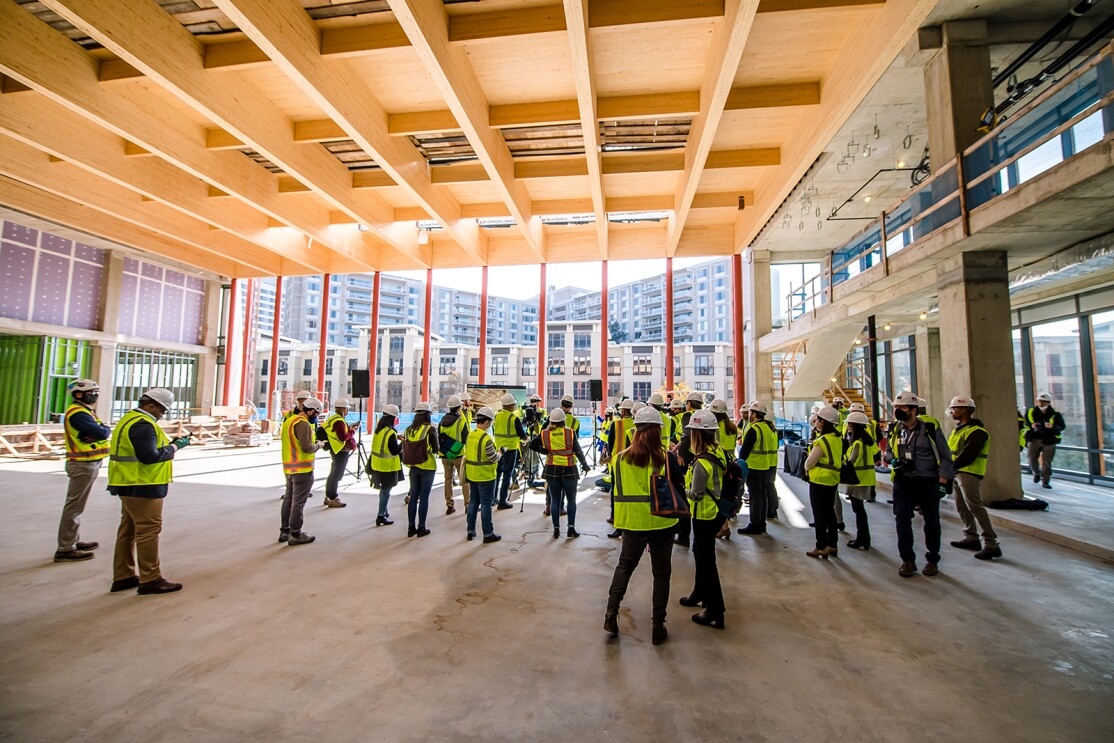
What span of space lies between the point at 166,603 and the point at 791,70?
1188 centimetres

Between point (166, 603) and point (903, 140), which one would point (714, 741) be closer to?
point (166, 603)

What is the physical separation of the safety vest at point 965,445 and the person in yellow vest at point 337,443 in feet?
27.8

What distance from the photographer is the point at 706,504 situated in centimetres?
367

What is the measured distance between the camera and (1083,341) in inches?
383

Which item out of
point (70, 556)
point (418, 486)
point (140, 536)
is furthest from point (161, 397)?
point (418, 486)

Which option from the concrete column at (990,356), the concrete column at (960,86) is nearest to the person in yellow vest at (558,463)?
the concrete column at (990,356)

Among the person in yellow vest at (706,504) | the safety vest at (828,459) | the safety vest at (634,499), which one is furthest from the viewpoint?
the safety vest at (828,459)

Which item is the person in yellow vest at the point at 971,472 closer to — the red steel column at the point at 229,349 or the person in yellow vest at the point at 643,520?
the person in yellow vest at the point at 643,520

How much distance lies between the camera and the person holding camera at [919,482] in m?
4.83

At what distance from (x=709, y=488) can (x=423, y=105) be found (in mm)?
9693

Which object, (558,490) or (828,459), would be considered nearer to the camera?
(828,459)

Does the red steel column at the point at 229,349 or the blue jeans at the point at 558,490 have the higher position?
the red steel column at the point at 229,349

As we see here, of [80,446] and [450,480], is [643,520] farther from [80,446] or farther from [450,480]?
[80,446]

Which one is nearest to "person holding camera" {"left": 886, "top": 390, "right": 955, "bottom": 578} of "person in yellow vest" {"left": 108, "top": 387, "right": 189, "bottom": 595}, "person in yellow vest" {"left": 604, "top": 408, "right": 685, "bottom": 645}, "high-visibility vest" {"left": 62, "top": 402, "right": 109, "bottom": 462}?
"person in yellow vest" {"left": 604, "top": 408, "right": 685, "bottom": 645}
